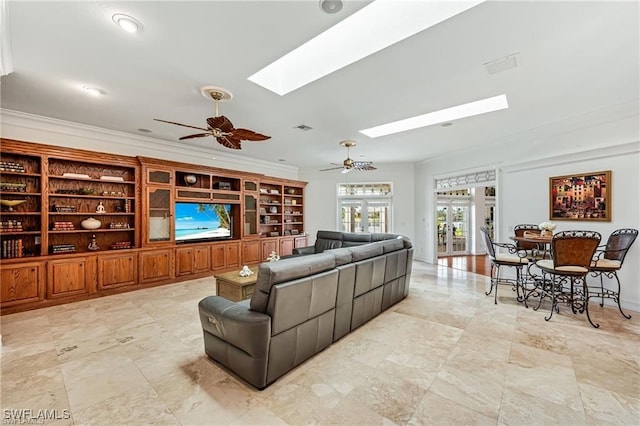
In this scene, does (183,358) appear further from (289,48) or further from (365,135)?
(365,135)

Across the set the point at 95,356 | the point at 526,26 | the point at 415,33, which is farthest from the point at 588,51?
the point at 95,356

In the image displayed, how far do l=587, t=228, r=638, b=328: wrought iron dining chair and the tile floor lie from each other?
1.28 feet

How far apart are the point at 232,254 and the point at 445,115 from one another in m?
5.17

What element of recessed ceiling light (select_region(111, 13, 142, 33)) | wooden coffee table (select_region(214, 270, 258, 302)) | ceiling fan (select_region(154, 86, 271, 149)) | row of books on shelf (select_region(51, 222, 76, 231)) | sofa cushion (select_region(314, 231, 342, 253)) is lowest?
wooden coffee table (select_region(214, 270, 258, 302))

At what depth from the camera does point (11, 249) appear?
3.69 meters

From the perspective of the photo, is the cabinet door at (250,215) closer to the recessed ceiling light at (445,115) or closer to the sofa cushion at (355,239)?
the sofa cushion at (355,239)

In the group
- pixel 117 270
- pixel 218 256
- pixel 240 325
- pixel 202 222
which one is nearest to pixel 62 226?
pixel 117 270

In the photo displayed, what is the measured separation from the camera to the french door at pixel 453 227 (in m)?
8.45

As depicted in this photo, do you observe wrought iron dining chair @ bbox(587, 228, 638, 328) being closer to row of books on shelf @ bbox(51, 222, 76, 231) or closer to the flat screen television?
the flat screen television

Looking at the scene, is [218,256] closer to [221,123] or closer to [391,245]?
[221,123]

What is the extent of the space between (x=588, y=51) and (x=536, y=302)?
3417 millimetres

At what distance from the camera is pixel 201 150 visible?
5945 mm

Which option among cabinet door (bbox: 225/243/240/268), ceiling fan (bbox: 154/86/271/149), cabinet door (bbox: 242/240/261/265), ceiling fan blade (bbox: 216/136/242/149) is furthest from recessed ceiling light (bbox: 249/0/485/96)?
cabinet door (bbox: 242/240/261/265)

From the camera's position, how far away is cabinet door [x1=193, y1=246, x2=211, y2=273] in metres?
5.53
